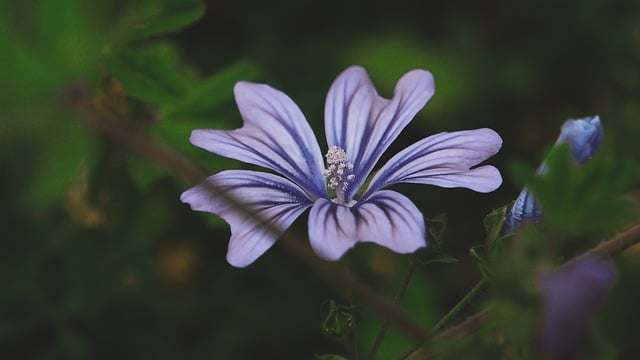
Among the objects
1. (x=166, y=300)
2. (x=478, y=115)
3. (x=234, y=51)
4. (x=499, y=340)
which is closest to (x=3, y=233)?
(x=166, y=300)

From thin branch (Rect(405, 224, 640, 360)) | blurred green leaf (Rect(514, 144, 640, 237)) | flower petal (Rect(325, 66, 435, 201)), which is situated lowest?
thin branch (Rect(405, 224, 640, 360))

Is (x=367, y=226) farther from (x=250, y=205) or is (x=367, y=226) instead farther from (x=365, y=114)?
(x=365, y=114)

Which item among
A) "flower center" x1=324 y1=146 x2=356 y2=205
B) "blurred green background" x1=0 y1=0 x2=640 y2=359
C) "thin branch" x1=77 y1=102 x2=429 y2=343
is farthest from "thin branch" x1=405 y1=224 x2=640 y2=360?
"blurred green background" x1=0 y1=0 x2=640 y2=359

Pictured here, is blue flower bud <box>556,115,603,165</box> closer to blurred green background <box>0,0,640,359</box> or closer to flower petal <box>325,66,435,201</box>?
flower petal <box>325,66,435,201</box>

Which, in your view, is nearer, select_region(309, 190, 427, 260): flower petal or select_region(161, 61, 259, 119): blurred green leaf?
select_region(309, 190, 427, 260): flower petal

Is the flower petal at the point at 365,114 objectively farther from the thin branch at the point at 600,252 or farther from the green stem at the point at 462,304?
the thin branch at the point at 600,252

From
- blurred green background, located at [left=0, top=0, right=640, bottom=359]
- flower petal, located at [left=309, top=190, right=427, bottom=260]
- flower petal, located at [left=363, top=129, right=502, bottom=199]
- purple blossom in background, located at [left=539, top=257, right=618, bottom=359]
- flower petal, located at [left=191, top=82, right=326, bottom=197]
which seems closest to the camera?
purple blossom in background, located at [left=539, top=257, right=618, bottom=359]
